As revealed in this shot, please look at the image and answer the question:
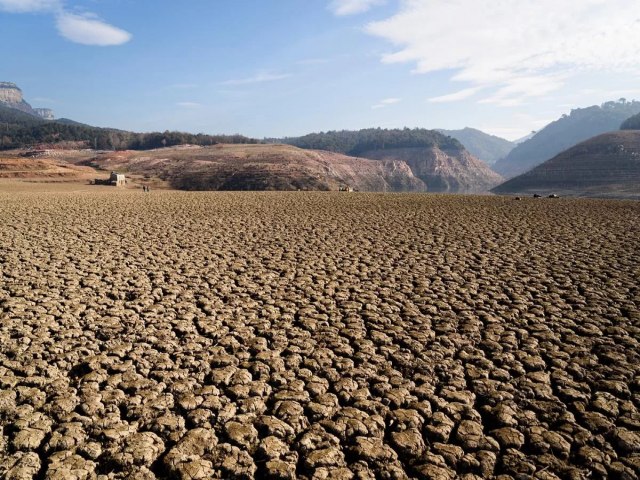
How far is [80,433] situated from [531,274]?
22.6 ft

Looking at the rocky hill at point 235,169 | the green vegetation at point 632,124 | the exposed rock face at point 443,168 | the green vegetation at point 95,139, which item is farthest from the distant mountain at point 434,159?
the green vegetation at point 95,139

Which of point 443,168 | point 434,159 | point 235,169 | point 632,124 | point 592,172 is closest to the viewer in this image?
point 235,169

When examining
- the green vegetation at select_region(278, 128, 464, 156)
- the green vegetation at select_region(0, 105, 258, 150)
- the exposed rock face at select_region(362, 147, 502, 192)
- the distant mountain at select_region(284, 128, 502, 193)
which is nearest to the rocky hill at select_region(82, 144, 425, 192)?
the green vegetation at select_region(0, 105, 258, 150)

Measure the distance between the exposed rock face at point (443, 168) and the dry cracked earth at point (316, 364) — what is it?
4006 inches

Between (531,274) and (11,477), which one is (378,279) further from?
(11,477)

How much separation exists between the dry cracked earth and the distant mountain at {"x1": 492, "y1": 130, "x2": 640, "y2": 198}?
6459cm

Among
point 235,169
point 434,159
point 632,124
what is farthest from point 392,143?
point 235,169

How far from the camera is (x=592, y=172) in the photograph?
73.6 metres

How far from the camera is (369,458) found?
9.11 feet

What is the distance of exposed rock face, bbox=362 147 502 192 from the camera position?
110 metres

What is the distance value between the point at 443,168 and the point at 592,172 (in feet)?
147

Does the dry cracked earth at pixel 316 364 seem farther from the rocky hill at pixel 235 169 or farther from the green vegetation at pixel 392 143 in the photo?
the green vegetation at pixel 392 143

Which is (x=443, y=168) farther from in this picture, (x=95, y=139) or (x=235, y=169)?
(x=95, y=139)

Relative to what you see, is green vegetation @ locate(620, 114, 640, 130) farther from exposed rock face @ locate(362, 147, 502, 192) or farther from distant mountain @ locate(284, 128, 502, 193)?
exposed rock face @ locate(362, 147, 502, 192)
